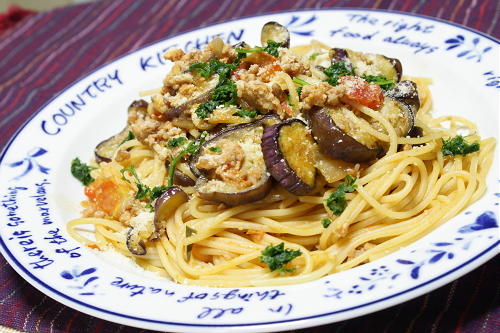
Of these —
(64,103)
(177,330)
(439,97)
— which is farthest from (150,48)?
(177,330)

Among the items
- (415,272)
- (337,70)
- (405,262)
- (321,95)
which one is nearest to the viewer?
(415,272)

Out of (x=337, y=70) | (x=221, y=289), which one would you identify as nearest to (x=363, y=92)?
(x=337, y=70)

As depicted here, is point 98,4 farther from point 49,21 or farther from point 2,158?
point 2,158

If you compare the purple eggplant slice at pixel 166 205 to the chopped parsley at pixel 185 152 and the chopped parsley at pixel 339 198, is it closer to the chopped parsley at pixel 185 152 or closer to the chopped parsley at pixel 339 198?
the chopped parsley at pixel 185 152

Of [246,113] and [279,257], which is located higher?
[246,113]

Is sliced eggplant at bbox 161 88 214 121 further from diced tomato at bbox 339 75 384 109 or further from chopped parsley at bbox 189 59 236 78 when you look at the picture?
diced tomato at bbox 339 75 384 109

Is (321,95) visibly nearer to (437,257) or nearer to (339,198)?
(339,198)

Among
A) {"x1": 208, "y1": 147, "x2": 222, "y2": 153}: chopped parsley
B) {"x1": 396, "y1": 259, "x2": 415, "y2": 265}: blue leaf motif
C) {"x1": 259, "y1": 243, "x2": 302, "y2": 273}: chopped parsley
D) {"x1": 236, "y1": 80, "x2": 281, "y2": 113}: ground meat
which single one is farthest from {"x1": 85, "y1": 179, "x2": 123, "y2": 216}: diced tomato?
{"x1": 396, "y1": 259, "x2": 415, "y2": 265}: blue leaf motif

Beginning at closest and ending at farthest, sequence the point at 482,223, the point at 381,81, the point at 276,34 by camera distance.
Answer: the point at 482,223 < the point at 381,81 < the point at 276,34
